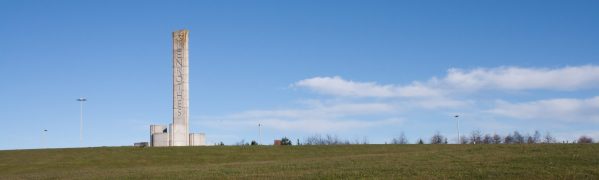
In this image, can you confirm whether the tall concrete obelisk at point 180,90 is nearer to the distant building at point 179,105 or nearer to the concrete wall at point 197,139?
the distant building at point 179,105

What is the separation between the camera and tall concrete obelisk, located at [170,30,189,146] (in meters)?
76.1

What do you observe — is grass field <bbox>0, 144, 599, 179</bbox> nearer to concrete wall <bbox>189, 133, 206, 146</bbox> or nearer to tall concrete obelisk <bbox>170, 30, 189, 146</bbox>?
tall concrete obelisk <bbox>170, 30, 189, 146</bbox>

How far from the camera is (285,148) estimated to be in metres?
62.7

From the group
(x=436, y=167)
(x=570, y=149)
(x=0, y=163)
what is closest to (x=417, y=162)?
(x=436, y=167)

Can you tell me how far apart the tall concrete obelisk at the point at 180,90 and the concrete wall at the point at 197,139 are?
1.36 m

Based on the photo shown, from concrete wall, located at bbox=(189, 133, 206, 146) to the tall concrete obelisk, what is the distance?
1.36 metres

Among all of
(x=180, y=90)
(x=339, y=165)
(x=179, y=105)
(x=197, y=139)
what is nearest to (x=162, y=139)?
(x=179, y=105)

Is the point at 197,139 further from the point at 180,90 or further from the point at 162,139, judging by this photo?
the point at 180,90

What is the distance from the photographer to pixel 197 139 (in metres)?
79.6

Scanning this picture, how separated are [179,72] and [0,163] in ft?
86.2

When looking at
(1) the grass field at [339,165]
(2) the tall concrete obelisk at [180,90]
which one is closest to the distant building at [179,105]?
(2) the tall concrete obelisk at [180,90]

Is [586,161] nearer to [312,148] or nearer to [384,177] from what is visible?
[384,177]

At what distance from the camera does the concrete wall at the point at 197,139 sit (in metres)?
78.8

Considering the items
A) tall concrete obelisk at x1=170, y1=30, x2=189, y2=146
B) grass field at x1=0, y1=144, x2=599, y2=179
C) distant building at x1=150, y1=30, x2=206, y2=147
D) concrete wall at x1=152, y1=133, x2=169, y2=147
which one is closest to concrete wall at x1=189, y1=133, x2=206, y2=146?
distant building at x1=150, y1=30, x2=206, y2=147
